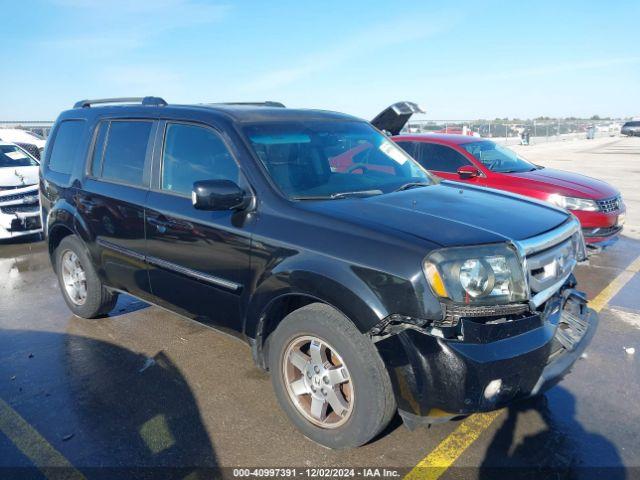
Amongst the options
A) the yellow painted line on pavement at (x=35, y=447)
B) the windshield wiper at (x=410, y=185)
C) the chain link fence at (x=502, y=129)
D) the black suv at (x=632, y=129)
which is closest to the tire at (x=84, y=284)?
the yellow painted line on pavement at (x=35, y=447)

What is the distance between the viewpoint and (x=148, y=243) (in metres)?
3.86

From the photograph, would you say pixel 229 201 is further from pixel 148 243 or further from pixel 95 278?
pixel 95 278

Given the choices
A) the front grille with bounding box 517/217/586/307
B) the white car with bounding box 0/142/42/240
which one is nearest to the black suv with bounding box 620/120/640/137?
the white car with bounding box 0/142/42/240

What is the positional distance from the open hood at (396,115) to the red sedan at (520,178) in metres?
0.37

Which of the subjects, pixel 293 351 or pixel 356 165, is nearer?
pixel 293 351

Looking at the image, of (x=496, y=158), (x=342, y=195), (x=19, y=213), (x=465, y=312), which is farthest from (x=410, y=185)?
(x=19, y=213)

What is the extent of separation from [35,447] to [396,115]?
20.4 ft

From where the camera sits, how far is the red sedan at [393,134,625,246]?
6512 millimetres

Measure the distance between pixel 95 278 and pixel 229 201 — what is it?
2229 millimetres

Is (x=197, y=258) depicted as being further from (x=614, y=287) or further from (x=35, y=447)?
(x=614, y=287)

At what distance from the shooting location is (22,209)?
815 centimetres

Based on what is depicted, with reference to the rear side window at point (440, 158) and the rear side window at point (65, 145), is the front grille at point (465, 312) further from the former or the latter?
the rear side window at point (440, 158)

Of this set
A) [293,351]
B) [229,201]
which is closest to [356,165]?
[229,201]

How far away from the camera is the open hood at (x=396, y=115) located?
7.69m
